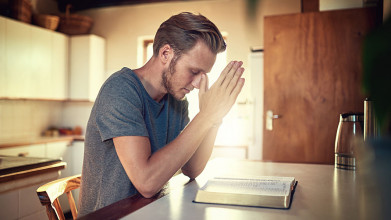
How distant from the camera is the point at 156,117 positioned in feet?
4.54

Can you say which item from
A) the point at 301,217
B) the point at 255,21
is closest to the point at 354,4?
the point at 301,217

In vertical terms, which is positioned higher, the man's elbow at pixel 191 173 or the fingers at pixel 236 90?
the fingers at pixel 236 90

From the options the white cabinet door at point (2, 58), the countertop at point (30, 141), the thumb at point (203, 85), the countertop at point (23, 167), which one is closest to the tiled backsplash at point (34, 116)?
the countertop at point (30, 141)

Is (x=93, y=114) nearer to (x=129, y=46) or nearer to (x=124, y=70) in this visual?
(x=124, y=70)

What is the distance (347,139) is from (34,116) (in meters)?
3.77

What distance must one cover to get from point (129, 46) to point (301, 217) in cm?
409

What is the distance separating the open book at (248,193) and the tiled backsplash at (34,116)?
3490 millimetres

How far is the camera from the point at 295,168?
1523 millimetres

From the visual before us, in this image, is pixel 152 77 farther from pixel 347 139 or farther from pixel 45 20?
pixel 45 20

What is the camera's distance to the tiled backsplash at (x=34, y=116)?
387cm

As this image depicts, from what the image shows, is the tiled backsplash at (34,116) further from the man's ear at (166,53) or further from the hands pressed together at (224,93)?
the hands pressed together at (224,93)

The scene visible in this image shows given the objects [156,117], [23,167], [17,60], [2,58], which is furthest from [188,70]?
[17,60]

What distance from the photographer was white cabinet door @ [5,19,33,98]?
3.56m

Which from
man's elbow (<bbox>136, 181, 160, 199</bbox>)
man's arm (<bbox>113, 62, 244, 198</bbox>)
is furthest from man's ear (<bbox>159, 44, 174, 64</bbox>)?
man's elbow (<bbox>136, 181, 160, 199</bbox>)
